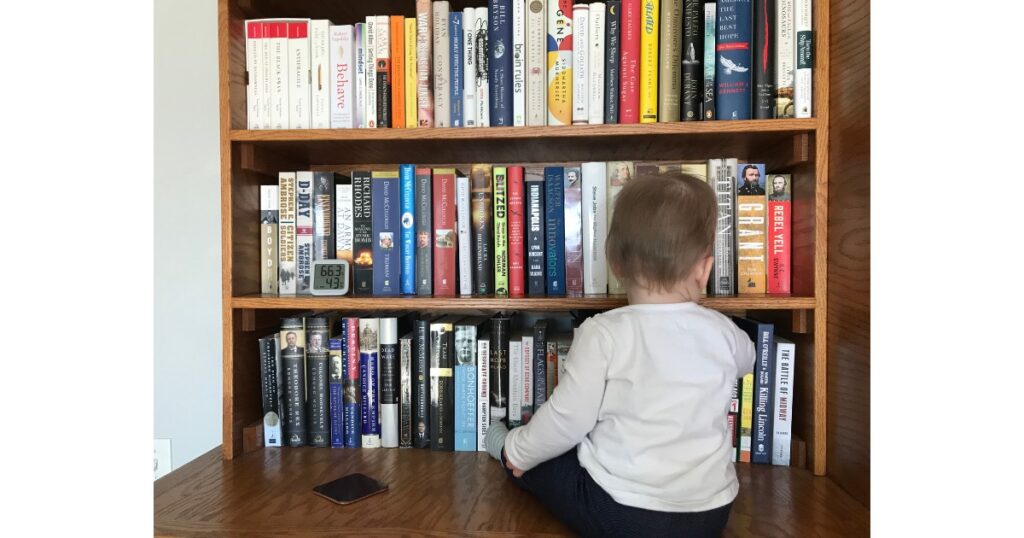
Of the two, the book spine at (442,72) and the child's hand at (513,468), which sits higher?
the book spine at (442,72)

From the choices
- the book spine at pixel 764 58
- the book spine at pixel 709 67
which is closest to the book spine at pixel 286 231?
the book spine at pixel 709 67

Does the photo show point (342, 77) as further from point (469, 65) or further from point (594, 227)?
point (594, 227)

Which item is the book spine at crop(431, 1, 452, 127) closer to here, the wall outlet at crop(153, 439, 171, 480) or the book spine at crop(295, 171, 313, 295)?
the book spine at crop(295, 171, 313, 295)

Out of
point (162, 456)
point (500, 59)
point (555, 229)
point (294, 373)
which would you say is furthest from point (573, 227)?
point (162, 456)

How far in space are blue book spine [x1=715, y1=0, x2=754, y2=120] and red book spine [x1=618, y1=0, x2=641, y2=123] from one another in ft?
0.52

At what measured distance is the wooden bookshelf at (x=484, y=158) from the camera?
121cm

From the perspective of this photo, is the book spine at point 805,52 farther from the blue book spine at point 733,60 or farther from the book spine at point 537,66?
the book spine at point 537,66

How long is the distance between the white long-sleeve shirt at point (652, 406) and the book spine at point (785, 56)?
1.58ft

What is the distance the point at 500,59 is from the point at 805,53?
614mm

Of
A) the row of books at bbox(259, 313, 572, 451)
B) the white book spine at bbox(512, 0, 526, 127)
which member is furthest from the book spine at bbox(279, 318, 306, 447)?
the white book spine at bbox(512, 0, 526, 127)

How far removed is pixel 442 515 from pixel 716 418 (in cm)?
50

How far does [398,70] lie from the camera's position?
132 centimetres

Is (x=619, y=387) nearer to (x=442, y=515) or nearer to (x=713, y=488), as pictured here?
(x=713, y=488)

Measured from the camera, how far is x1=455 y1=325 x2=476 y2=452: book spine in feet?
4.45
